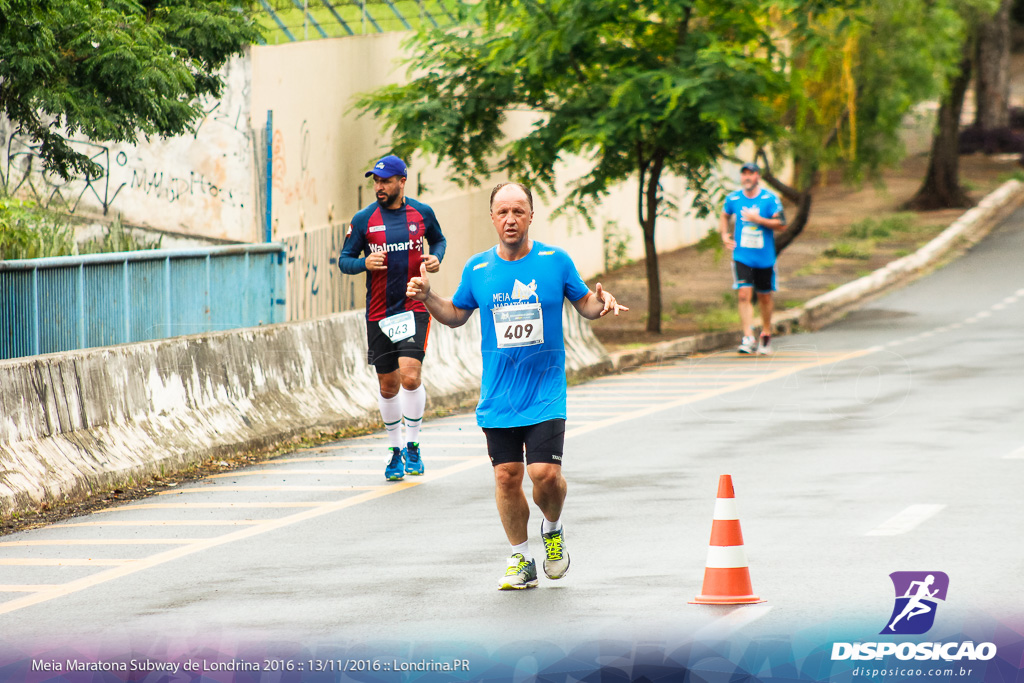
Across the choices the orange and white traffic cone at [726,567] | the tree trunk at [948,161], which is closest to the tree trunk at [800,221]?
the tree trunk at [948,161]

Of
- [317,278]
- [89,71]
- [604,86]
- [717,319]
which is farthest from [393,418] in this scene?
[717,319]

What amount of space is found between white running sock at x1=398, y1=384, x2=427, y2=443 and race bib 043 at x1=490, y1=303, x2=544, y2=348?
11.9 ft

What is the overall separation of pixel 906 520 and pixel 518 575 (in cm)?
259

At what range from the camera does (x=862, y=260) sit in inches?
1267

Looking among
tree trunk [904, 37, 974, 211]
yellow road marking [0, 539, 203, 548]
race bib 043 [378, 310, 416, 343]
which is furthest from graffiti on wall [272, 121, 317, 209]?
tree trunk [904, 37, 974, 211]

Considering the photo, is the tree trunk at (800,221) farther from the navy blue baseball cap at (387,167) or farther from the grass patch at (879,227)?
the navy blue baseball cap at (387,167)

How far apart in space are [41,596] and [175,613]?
89 cm

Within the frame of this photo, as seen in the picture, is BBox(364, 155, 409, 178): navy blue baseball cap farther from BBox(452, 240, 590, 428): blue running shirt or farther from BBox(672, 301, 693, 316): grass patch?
BBox(672, 301, 693, 316): grass patch

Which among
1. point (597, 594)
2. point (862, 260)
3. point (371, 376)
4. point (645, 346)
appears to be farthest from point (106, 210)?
point (862, 260)

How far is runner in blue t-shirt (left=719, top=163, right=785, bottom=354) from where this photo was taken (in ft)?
61.2

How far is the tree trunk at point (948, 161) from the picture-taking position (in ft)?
134

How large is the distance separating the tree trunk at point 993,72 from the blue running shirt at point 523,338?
41.5 metres

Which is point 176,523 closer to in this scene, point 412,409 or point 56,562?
point 56,562

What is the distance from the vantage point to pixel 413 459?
10844mm
